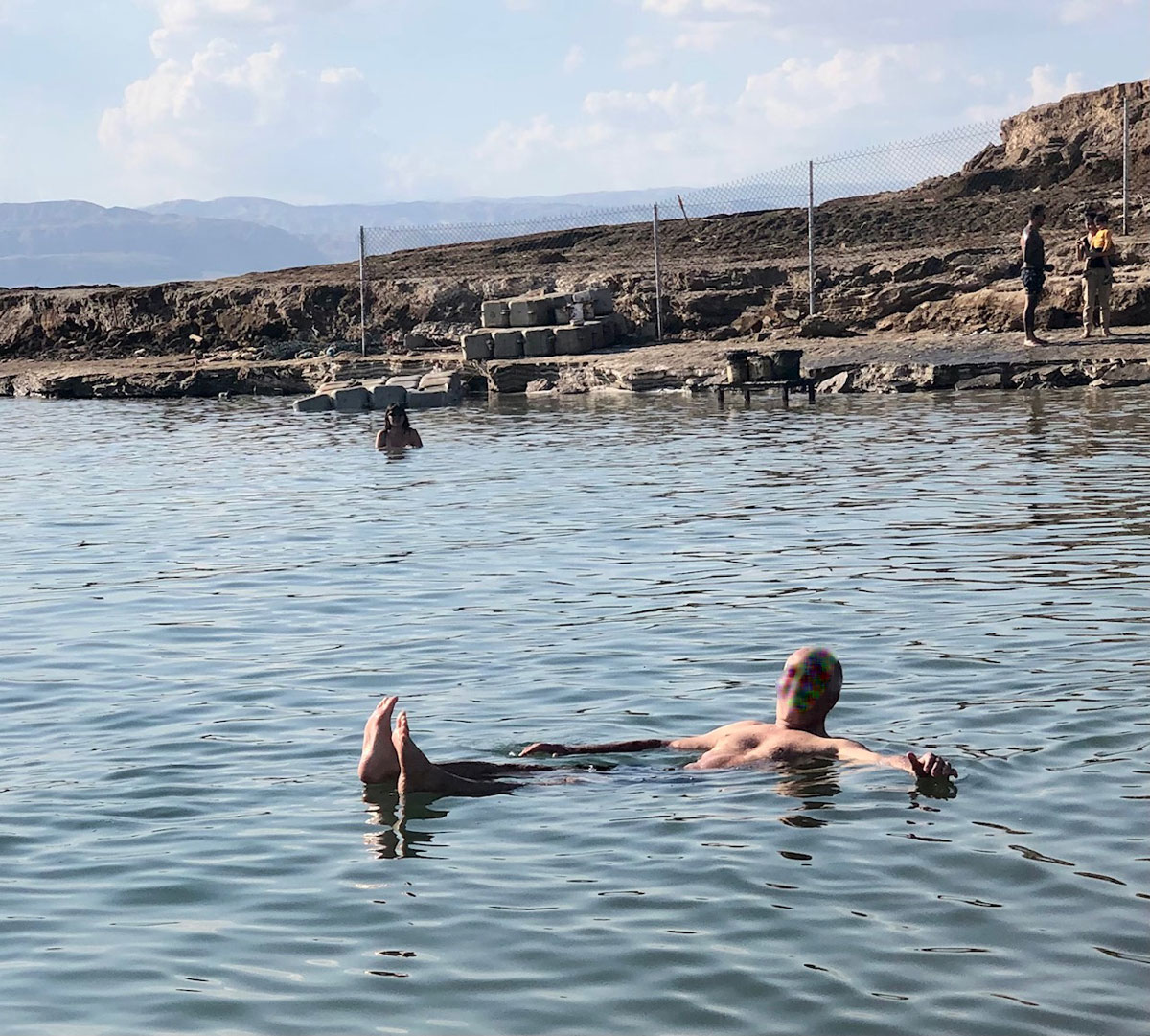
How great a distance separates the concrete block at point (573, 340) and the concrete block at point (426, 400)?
116 inches

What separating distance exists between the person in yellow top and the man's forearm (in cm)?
1942

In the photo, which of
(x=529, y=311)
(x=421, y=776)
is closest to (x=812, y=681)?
(x=421, y=776)

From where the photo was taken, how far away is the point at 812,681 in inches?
307

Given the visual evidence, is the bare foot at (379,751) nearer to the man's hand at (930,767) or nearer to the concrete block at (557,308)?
the man's hand at (930,767)

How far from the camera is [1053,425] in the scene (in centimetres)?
2105

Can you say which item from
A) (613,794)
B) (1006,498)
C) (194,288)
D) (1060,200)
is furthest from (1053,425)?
(194,288)

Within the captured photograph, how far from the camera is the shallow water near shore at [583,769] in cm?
548

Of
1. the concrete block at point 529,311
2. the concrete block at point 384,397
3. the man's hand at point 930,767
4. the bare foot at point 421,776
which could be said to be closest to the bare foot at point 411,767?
the bare foot at point 421,776

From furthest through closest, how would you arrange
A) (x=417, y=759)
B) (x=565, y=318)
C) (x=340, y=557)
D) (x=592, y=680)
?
(x=565, y=318) < (x=340, y=557) < (x=592, y=680) < (x=417, y=759)

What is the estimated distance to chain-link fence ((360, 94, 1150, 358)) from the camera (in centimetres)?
3491

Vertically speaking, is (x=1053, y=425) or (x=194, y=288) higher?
(x=194, y=288)

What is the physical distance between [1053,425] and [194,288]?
2927cm

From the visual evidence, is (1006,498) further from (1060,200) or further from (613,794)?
(1060,200)

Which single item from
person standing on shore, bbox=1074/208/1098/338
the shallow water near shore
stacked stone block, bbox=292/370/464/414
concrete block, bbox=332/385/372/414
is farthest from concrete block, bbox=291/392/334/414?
the shallow water near shore
